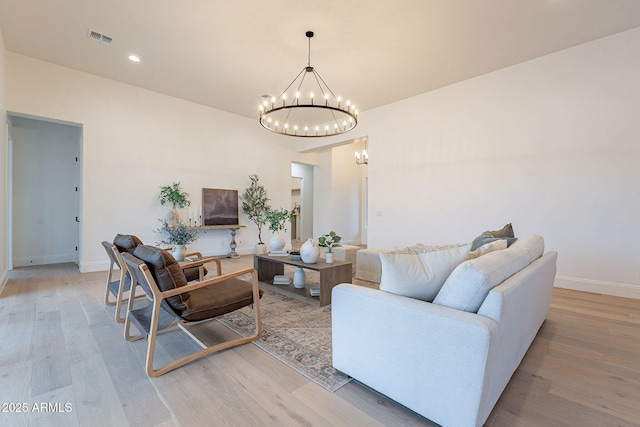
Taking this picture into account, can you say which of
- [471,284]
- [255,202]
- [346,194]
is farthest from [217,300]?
[346,194]

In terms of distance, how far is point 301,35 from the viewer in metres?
3.72

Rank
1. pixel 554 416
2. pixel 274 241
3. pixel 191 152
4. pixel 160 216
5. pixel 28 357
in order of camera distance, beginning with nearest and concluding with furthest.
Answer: pixel 554 416
pixel 28 357
pixel 274 241
pixel 160 216
pixel 191 152

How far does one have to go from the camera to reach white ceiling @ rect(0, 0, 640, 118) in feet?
10.6

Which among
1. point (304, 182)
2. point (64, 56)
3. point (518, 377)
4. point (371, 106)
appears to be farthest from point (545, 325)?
point (304, 182)

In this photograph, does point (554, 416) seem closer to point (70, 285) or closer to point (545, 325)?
point (545, 325)

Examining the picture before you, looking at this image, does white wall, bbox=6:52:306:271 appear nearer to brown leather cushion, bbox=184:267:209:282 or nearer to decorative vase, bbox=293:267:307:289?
brown leather cushion, bbox=184:267:209:282

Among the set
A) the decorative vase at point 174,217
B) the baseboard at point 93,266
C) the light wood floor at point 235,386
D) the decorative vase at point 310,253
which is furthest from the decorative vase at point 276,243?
the baseboard at point 93,266

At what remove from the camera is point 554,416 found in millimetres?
1522

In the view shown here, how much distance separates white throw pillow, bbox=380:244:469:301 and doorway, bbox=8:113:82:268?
617cm

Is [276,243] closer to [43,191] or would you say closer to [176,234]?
[176,234]

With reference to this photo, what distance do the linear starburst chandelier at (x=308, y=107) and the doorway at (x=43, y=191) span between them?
3741 millimetres

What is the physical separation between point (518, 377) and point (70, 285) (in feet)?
17.6

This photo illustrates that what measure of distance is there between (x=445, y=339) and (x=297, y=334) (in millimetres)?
1500

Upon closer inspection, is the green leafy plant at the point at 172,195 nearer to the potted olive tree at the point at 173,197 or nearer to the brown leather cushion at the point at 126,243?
the potted olive tree at the point at 173,197
